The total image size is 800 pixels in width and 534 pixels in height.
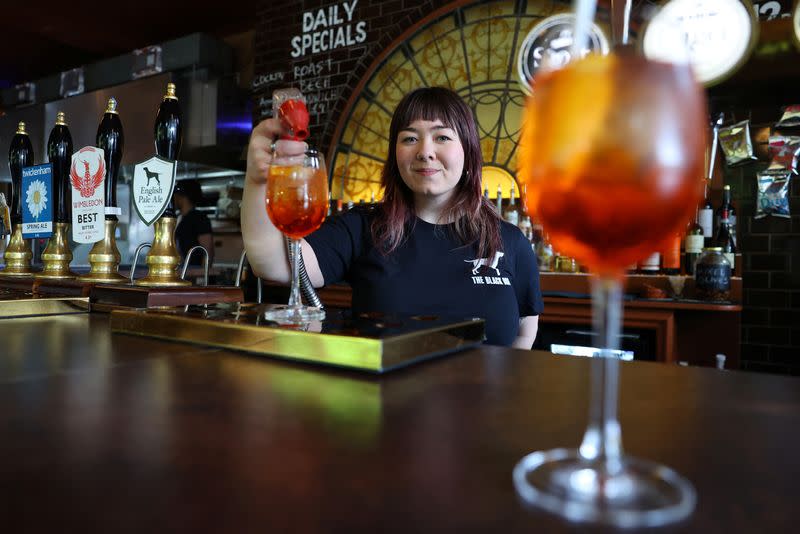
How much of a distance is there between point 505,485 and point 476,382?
241 mm

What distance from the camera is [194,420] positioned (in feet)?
1.33

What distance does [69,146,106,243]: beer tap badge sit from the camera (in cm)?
137

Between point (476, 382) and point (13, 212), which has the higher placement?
point (13, 212)

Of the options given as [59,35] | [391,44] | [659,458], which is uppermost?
[59,35]

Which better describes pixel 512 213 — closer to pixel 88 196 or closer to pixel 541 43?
pixel 541 43

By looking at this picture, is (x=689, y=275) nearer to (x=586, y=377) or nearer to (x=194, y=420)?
(x=586, y=377)

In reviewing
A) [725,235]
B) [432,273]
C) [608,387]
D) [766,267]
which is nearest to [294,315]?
[608,387]

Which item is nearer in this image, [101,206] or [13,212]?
[101,206]

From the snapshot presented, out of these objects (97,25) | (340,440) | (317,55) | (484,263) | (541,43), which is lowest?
(340,440)

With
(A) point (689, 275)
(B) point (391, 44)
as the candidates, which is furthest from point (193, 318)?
(B) point (391, 44)

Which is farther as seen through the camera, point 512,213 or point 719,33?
point 512,213

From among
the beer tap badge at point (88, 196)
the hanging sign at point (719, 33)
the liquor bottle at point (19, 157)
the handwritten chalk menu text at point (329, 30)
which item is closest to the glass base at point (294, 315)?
the beer tap badge at point (88, 196)

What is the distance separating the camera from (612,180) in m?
0.31

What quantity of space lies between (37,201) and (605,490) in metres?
1.67
